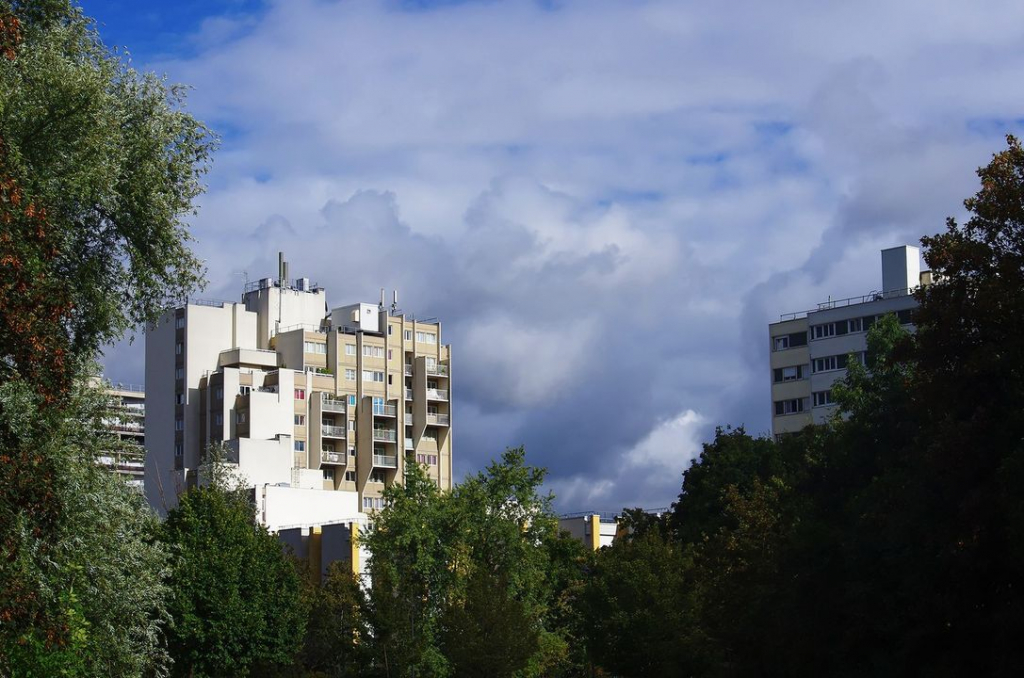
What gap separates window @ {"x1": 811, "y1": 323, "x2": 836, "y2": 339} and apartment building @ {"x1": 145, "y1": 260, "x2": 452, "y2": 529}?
48.4 m

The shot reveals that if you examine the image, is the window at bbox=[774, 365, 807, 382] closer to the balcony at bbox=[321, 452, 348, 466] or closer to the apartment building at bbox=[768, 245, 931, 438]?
the apartment building at bbox=[768, 245, 931, 438]

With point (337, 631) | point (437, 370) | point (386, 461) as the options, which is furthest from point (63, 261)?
point (437, 370)

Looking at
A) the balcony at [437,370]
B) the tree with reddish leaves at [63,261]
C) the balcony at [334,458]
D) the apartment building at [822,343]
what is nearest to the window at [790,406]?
the apartment building at [822,343]

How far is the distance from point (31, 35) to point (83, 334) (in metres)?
5.56

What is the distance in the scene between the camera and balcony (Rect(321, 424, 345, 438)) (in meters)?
164

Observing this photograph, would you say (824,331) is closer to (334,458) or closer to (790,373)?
(790,373)

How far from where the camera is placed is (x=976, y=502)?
31.2 meters

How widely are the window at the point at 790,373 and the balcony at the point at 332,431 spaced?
5478 cm

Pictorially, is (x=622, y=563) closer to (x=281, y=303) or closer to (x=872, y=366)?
(x=872, y=366)

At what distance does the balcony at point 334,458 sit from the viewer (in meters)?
164

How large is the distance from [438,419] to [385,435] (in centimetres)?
840

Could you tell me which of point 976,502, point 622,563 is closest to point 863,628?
point 976,502

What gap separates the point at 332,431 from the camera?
16488 centimetres

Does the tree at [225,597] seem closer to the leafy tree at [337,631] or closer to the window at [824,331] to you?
the leafy tree at [337,631]
